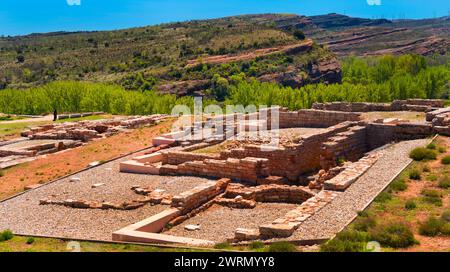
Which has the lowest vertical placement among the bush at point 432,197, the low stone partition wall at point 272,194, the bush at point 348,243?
the low stone partition wall at point 272,194

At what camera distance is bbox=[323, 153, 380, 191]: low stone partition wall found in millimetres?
14597

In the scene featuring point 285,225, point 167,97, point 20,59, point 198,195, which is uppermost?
point 20,59

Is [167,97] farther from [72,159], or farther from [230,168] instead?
[230,168]

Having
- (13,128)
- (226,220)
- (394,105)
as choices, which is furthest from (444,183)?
(13,128)

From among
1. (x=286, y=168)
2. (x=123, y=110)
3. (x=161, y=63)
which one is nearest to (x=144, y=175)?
(x=286, y=168)

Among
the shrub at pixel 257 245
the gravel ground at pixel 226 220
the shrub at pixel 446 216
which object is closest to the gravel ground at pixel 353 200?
the shrub at pixel 257 245

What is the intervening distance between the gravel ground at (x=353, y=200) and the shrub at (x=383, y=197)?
14cm

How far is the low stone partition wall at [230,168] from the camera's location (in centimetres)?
1919

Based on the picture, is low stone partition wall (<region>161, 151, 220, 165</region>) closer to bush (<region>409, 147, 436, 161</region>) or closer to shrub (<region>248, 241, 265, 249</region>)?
bush (<region>409, 147, 436, 161</region>)

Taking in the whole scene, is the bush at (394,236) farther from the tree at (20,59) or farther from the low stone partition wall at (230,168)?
the tree at (20,59)

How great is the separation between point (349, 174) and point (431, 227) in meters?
4.44

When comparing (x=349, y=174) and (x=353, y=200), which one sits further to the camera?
(x=349, y=174)

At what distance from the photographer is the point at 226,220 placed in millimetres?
15688
